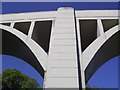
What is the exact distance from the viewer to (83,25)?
50.8 ft

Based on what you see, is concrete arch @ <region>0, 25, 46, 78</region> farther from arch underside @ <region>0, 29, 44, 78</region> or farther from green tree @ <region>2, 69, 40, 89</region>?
green tree @ <region>2, 69, 40, 89</region>

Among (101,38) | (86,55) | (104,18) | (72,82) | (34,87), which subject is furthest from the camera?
(34,87)

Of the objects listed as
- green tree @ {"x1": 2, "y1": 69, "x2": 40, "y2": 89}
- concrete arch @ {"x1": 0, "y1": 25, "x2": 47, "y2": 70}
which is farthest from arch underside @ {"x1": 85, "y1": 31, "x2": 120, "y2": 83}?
green tree @ {"x1": 2, "y1": 69, "x2": 40, "y2": 89}

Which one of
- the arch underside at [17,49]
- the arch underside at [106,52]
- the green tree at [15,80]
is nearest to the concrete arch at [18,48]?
the arch underside at [17,49]

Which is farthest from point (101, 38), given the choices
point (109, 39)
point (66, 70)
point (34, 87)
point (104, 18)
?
point (34, 87)

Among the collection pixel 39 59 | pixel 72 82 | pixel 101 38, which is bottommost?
pixel 72 82

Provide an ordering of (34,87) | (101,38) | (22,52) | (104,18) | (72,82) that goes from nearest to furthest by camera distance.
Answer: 1. (72,82)
2. (101,38)
3. (104,18)
4. (22,52)
5. (34,87)

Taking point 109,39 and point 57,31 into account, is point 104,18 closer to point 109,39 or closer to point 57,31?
point 109,39

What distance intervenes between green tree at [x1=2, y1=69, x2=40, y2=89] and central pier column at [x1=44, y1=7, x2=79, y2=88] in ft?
48.5

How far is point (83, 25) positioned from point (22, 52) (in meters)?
4.38

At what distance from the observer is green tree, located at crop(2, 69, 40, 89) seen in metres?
26.9

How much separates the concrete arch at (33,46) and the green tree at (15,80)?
1283 centimetres

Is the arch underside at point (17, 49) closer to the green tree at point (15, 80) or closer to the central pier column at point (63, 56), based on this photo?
the central pier column at point (63, 56)

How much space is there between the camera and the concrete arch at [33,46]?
13.0 meters
